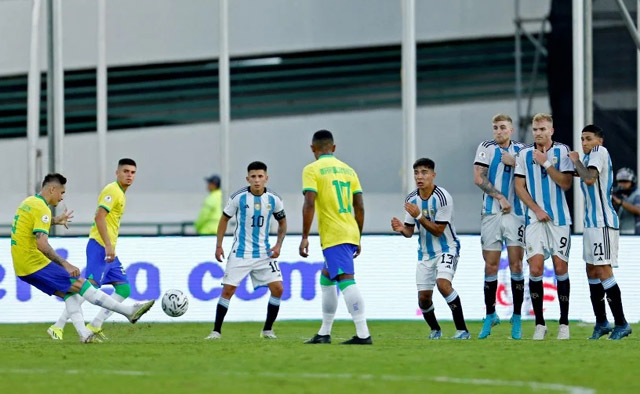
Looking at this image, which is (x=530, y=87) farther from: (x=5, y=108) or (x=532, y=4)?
(x=5, y=108)

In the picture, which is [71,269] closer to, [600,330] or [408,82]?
[600,330]

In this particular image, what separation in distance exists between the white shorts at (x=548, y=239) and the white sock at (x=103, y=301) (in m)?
4.02

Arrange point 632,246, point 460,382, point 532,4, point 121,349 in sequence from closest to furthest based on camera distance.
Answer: point 460,382 < point 121,349 < point 632,246 < point 532,4

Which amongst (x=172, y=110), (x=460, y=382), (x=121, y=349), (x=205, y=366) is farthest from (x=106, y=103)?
(x=460, y=382)

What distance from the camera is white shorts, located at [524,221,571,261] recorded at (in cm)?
1341

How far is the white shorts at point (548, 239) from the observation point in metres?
13.4

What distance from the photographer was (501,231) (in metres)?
13.8

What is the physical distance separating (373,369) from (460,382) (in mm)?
1034

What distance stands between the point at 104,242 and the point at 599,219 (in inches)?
199

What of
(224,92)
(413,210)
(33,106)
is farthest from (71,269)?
(33,106)

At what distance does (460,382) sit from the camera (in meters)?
9.03

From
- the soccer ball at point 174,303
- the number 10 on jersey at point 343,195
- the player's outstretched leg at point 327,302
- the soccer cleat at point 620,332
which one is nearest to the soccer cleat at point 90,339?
the soccer ball at point 174,303

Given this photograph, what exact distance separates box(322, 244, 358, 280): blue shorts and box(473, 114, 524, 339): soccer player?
1.96 metres

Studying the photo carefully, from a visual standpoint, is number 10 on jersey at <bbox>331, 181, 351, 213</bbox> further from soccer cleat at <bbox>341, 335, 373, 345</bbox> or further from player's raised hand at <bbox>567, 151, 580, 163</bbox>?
player's raised hand at <bbox>567, 151, 580, 163</bbox>
